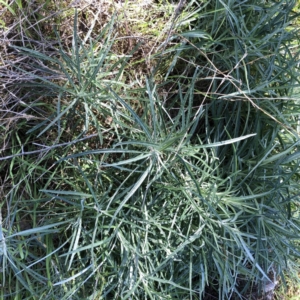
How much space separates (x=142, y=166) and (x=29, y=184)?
31 cm

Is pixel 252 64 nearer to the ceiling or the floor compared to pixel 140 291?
nearer to the ceiling

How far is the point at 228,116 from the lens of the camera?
1031 mm

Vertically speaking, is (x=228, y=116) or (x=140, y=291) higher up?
(x=228, y=116)

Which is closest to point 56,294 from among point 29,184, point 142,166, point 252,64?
point 29,184

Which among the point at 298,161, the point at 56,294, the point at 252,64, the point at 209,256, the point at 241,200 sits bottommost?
the point at 56,294

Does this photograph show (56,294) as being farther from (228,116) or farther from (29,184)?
(228,116)

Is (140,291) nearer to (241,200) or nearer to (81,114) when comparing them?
(241,200)

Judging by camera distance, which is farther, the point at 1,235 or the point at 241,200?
the point at 241,200

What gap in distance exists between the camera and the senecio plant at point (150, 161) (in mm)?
920

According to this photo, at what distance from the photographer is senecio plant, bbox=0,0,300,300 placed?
0.92 meters

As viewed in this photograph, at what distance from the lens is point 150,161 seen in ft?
2.88

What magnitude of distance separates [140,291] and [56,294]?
0.22m

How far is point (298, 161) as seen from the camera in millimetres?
971

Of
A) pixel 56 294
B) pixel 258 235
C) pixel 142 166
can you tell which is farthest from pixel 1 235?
pixel 258 235
